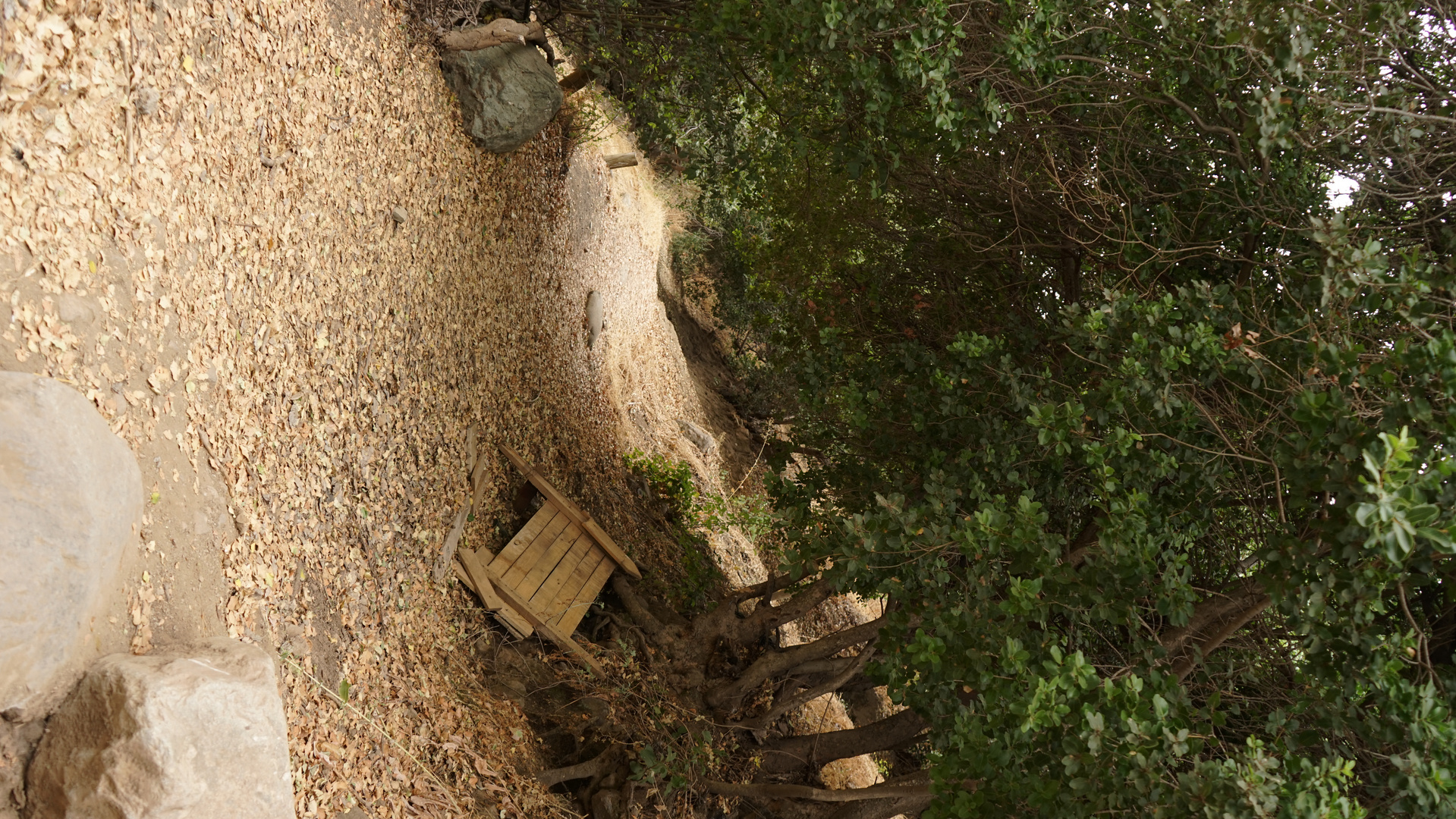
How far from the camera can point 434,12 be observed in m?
6.74

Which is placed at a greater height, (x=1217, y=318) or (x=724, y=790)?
(x=1217, y=318)

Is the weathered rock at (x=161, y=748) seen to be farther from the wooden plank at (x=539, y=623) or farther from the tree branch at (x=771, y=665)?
the tree branch at (x=771, y=665)

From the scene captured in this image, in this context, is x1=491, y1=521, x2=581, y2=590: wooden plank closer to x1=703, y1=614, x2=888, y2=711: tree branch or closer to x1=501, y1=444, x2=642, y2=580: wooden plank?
x1=501, y1=444, x2=642, y2=580: wooden plank

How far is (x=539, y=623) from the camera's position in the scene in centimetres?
679

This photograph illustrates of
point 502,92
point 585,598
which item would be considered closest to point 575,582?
point 585,598

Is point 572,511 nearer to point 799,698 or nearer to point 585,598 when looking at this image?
point 585,598

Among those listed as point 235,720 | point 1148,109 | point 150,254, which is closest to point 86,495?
point 235,720

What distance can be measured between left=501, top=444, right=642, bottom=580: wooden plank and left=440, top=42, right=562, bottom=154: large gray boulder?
9.03 ft

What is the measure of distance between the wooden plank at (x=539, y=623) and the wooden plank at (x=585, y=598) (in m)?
0.17

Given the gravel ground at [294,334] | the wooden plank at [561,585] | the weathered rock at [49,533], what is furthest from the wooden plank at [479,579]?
the weathered rock at [49,533]

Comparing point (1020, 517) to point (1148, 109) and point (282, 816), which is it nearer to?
point (1148, 109)

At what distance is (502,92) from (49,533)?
214 inches

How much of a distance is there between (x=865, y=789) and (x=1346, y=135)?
16.2ft

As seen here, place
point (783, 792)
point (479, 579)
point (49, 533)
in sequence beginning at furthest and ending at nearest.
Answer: point (783, 792) → point (479, 579) → point (49, 533)
